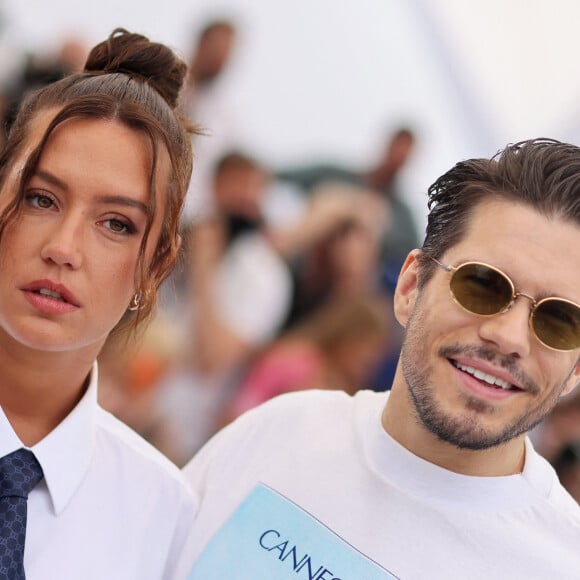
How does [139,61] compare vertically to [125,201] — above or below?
above

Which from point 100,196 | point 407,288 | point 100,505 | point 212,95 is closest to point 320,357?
point 212,95

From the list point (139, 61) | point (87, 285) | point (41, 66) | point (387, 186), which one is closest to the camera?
point (87, 285)

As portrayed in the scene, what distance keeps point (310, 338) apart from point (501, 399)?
3.20 meters

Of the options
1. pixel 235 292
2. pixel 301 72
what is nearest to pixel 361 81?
pixel 301 72

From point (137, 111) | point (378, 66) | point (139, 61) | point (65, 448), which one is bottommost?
point (65, 448)

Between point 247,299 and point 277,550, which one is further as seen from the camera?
point 247,299

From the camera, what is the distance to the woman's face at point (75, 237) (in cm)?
178

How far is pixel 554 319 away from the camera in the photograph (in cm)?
183

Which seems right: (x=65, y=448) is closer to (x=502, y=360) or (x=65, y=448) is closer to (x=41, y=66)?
(x=502, y=360)

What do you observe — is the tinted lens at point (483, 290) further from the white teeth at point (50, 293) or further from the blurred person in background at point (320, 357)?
the blurred person in background at point (320, 357)

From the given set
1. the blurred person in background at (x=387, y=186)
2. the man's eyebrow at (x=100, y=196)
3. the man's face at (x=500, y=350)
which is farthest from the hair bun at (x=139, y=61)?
the blurred person in background at (x=387, y=186)

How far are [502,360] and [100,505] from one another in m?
0.83

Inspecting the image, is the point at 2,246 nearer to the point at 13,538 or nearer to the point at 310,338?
the point at 13,538

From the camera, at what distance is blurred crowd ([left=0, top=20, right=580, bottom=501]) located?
4715 mm
